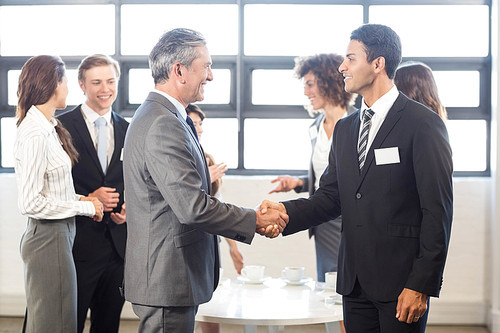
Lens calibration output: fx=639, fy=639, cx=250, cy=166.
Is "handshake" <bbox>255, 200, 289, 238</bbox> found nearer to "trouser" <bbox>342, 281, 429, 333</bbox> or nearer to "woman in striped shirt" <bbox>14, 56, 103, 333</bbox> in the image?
"trouser" <bbox>342, 281, 429, 333</bbox>

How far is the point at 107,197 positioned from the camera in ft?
9.82

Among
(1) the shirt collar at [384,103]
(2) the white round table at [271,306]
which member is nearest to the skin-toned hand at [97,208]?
(2) the white round table at [271,306]

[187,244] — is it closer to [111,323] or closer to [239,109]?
[111,323]

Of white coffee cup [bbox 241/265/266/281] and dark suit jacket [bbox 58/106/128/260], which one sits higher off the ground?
dark suit jacket [bbox 58/106/128/260]

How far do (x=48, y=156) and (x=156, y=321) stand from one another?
1.01m

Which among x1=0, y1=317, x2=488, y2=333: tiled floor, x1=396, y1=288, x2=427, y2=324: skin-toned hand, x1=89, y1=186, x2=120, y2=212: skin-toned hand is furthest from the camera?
x1=0, y1=317, x2=488, y2=333: tiled floor

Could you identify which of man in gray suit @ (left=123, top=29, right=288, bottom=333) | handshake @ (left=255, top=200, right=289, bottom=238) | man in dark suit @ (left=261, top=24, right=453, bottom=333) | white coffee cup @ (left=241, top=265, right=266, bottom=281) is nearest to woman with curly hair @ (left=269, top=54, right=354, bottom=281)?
white coffee cup @ (left=241, top=265, right=266, bottom=281)

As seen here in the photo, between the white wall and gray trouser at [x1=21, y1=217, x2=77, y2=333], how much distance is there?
78.9 inches

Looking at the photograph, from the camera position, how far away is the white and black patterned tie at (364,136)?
7.00ft

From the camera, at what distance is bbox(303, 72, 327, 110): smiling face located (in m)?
3.39

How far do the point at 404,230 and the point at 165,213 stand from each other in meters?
0.76

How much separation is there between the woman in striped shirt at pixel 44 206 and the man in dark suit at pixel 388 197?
1.20m

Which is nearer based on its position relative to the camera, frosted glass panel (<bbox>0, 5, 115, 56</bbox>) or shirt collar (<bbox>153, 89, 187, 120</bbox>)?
shirt collar (<bbox>153, 89, 187, 120</bbox>)

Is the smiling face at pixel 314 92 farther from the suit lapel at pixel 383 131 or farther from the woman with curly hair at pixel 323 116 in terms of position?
the suit lapel at pixel 383 131
